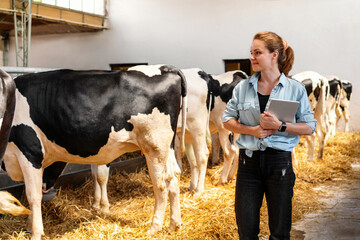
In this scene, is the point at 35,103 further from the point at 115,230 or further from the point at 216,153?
the point at 216,153

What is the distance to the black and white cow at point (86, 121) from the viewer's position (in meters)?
3.92

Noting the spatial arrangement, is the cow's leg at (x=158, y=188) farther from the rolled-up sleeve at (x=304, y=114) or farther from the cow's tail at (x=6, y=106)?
the cow's tail at (x=6, y=106)

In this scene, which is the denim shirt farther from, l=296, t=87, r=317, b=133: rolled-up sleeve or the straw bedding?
the straw bedding

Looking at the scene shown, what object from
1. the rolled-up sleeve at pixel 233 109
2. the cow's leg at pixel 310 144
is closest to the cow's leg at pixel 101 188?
the rolled-up sleeve at pixel 233 109

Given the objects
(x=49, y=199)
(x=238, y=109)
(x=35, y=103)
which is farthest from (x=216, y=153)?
(x=238, y=109)

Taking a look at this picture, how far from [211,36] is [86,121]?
1064cm

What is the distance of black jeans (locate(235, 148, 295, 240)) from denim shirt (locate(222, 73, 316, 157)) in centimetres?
6

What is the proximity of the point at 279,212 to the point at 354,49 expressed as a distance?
10.9 m

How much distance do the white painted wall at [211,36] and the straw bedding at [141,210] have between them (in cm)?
598

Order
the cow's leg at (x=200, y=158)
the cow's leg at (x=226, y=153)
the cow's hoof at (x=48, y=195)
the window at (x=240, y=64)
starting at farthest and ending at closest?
1. the window at (x=240, y=64)
2. the cow's leg at (x=226, y=153)
3. the cow's leg at (x=200, y=158)
4. the cow's hoof at (x=48, y=195)

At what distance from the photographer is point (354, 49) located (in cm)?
1235

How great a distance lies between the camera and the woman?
106 inches

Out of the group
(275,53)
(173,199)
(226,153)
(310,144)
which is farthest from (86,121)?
(310,144)

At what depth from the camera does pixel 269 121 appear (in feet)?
8.43
